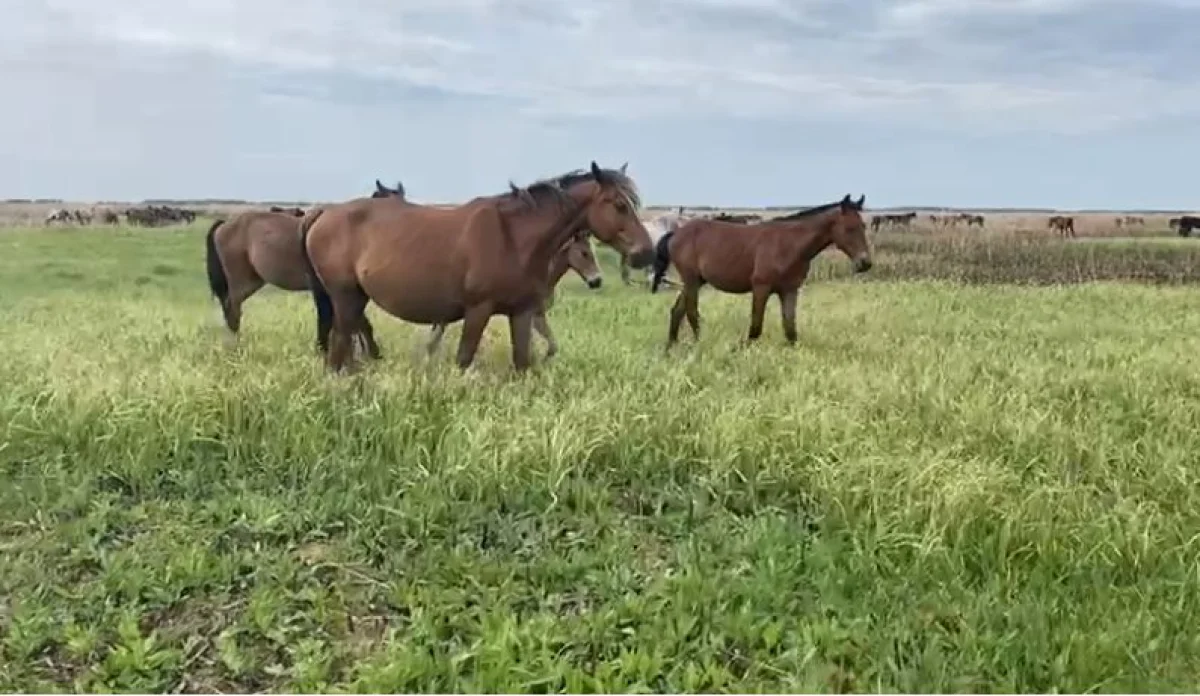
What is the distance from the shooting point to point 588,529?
430 cm

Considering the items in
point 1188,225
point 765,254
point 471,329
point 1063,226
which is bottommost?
point 471,329

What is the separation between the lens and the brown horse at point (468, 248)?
6.61 metres

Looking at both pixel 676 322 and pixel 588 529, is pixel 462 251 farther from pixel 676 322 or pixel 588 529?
pixel 676 322

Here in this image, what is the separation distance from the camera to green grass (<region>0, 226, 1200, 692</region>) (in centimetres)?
331

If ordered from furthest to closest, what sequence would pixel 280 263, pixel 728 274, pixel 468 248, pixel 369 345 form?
pixel 728 274
pixel 280 263
pixel 369 345
pixel 468 248

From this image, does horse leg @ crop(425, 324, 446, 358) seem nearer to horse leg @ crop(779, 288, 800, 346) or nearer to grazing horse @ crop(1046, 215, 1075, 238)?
horse leg @ crop(779, 288, 800, 346)

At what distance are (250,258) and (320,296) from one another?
303 centimetres

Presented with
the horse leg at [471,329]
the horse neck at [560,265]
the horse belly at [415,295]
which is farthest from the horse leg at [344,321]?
the horse neck at [560,265]

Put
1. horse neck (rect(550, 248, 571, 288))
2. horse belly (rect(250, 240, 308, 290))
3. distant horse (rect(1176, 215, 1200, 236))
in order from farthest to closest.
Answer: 1. distant horse (rect(1176, 215, 1200, 236))
2. horse belly (rect(250, 240, 308, 290))
3. horse neck (rect(550, 248, 571, 288))

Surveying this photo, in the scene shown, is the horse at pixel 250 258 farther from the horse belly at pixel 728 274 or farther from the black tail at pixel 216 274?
the horse belly at pixel 728 274

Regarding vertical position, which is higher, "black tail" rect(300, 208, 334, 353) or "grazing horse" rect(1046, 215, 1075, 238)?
"grazing horse" rect(1046, 215, 1075, 238)

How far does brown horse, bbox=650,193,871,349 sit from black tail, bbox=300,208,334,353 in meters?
3.33

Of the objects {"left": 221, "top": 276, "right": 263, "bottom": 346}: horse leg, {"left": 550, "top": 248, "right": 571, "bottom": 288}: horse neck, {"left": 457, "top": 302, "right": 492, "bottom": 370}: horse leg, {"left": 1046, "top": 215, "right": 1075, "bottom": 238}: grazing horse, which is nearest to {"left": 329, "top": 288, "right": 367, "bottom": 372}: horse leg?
{"left": 457, "top": 302, "right": 492, "bottom": 370}: horse leg

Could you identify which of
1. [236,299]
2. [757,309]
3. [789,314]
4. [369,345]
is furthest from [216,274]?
[789,314]
